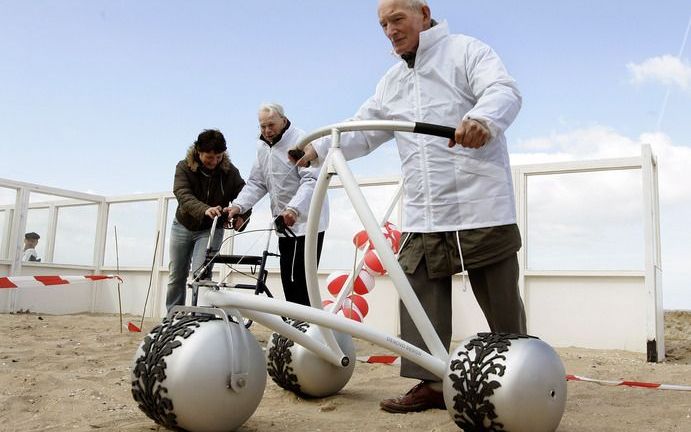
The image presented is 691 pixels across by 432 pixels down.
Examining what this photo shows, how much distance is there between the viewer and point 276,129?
3572 mm

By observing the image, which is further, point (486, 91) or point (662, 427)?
point (662, 427)

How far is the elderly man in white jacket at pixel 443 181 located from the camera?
2.12 m

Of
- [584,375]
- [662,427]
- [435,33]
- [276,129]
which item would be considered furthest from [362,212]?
[584,375]

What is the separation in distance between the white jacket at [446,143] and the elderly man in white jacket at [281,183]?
3.88ft

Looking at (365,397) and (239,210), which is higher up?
(239,210)

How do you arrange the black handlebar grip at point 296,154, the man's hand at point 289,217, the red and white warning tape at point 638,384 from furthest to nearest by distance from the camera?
the red and white warning tape at point 638,384
the man's hand at point 289,217
the black handlebar grip at point 296,154

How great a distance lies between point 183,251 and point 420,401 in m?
2.43

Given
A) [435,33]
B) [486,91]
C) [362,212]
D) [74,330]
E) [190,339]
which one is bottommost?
[74,330]

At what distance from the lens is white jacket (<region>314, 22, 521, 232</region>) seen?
2123mm

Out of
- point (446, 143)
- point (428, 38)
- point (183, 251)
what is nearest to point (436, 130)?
point (446, 143)

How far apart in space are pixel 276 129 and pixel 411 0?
154cm

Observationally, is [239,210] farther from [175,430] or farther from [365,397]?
[175,430]

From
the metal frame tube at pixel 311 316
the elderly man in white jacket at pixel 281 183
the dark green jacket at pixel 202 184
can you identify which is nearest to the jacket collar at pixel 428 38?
the metal frame tube at pixel 311 316

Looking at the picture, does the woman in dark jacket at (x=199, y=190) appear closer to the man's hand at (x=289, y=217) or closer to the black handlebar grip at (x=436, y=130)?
the man's hand at (x=289, y=217)
